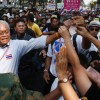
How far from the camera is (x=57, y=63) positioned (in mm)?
2270

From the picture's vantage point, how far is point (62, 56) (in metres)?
2.29

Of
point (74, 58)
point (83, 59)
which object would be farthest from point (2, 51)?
point (74, 58)

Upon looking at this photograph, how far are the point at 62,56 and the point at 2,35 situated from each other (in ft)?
5.49

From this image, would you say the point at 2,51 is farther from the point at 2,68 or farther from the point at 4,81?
the point at 4,81

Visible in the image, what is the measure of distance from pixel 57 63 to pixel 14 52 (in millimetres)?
1620

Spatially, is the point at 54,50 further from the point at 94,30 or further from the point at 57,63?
the point at 57,63

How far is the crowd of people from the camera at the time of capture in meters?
2.00

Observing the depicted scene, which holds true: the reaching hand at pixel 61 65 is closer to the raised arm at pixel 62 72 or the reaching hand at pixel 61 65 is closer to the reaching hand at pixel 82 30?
the raised arm at pixel 62 72

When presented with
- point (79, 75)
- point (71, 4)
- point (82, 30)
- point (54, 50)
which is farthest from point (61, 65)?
point (71, 4)

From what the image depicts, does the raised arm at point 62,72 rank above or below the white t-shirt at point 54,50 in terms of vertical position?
above

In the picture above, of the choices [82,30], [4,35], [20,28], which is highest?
[82,30]

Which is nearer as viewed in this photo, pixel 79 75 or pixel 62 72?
pixel 62 72

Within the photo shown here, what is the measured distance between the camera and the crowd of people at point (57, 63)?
1998 mm

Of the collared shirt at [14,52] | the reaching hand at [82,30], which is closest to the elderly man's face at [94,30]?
the collared shirt at [14,52]
